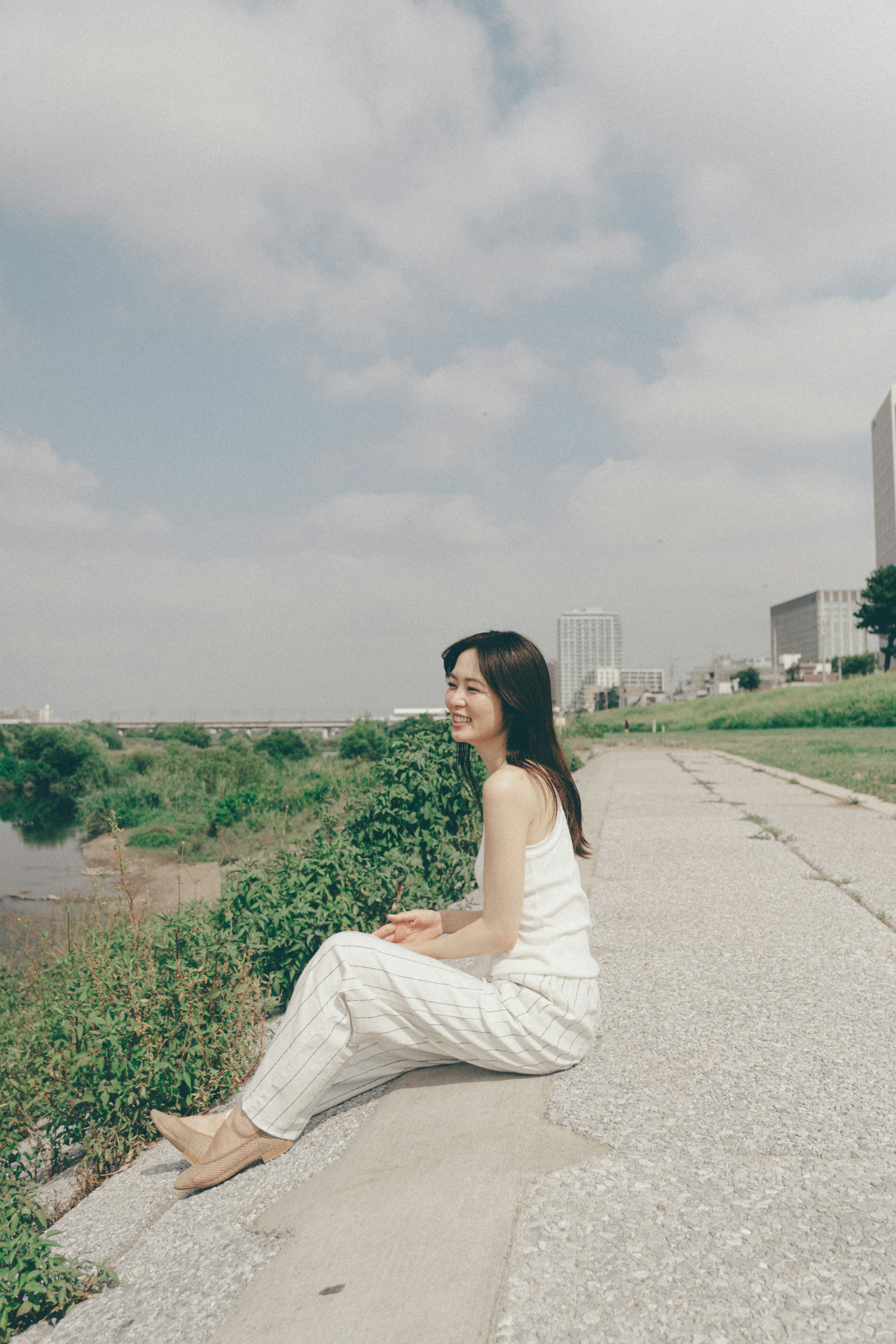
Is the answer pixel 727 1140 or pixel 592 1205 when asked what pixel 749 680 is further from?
pixel 592 1205

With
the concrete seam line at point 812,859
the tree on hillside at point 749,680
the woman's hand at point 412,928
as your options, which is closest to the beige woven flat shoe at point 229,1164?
the woman's hand at point 412,928

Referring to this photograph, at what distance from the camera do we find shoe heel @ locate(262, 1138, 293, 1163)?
8.29 ft

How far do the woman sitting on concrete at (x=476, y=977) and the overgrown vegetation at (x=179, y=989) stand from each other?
622mm

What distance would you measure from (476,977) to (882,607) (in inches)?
2918

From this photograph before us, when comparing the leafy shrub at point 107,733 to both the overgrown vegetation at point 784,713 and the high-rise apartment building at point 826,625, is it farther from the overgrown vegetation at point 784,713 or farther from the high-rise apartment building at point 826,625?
the high-rise apartment building at point 826,625

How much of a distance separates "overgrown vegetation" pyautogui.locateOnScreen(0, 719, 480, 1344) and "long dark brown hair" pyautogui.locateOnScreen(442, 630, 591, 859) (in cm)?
175

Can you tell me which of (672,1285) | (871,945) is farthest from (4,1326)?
(871,945)

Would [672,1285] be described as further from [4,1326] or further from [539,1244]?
[4,1326]

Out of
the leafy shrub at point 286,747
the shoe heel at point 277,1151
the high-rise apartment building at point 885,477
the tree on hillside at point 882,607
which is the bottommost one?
the leafy shrub at point 286,747

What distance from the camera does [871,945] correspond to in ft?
14.6

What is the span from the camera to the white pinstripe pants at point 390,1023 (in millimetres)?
2473

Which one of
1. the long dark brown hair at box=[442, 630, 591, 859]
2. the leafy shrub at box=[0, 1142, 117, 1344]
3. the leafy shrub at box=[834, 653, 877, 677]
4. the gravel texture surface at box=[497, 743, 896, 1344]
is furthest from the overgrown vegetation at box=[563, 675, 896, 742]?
the leafy shrub at box=[0, 1142, 117, 1344]

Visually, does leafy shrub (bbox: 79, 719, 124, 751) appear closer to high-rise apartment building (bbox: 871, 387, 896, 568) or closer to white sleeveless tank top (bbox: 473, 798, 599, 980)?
white sleeveless tank top (bbox: 473, 798, 599, 980)

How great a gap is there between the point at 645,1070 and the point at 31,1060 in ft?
10.7
